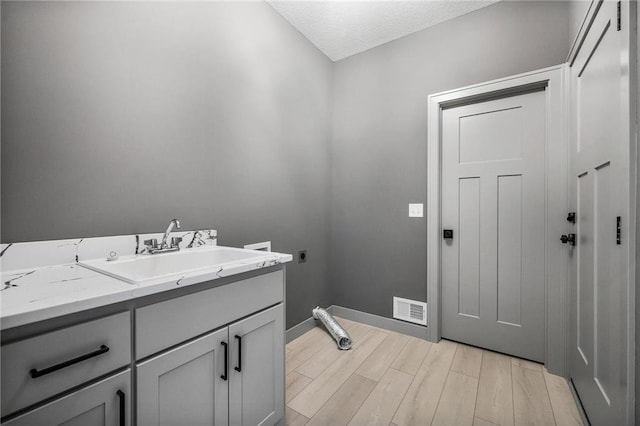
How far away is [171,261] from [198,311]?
52cm

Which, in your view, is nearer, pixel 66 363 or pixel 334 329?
pixel 66 363

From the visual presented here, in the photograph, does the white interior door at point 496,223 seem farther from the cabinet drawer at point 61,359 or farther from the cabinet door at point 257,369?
the cabinet drawer at point 61,359

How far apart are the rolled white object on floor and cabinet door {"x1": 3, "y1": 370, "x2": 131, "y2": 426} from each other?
5.04 ft

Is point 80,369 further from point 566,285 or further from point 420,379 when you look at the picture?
point 566,285

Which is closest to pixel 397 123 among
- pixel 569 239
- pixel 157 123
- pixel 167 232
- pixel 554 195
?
pixel 554 195

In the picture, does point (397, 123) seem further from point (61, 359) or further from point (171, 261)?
point (61, 359)

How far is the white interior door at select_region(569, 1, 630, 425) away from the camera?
913mm

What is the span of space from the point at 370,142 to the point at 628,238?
6.01ft

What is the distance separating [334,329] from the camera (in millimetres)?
2125

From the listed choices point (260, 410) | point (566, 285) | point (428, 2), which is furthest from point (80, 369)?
point (428, 2)

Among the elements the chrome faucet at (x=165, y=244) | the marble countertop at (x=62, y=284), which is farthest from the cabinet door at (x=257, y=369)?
the chrome faucet at (x=165, y=244)

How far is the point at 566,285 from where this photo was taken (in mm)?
1646

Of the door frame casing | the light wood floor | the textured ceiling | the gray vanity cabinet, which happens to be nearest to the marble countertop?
the gray vanity cabinet

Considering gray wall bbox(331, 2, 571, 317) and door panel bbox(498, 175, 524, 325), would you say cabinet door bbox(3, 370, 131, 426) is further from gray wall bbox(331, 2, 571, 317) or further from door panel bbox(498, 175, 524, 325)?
door panel bbox(498, 175, 524, 325)
